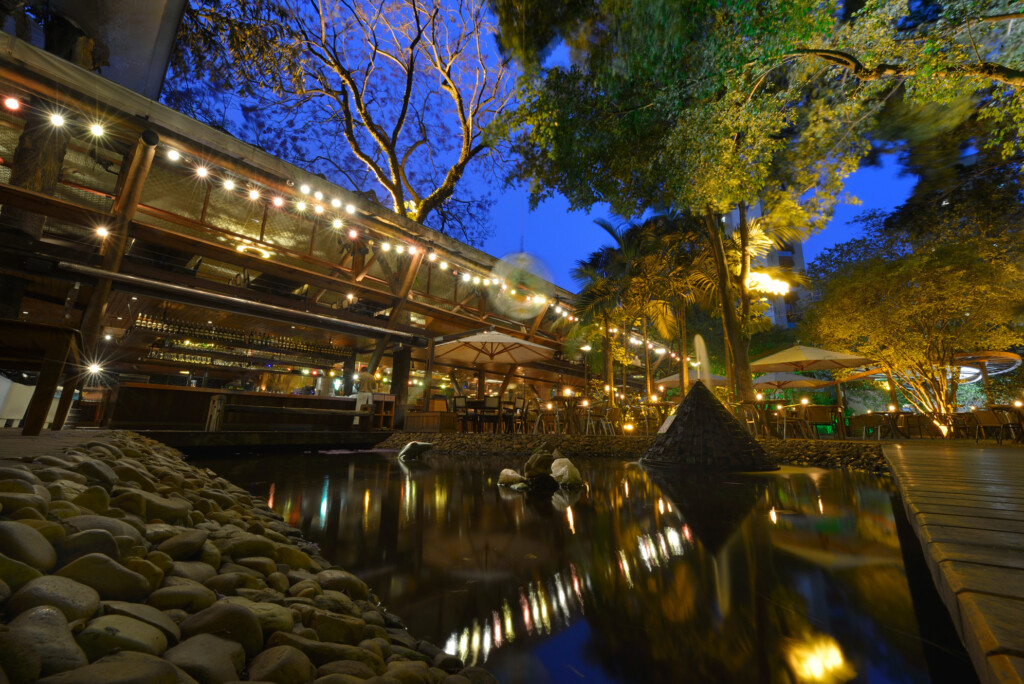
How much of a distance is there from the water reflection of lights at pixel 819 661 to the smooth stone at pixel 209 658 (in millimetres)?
1416

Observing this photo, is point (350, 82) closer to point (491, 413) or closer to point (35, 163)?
point (35, 163)

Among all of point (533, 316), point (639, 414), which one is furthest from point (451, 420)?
point (533, 316)

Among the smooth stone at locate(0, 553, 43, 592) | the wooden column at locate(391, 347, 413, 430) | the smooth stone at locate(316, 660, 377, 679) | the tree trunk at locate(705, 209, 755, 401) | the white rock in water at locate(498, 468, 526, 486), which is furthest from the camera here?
the wooden column at locate(391, 347, 413, 430)

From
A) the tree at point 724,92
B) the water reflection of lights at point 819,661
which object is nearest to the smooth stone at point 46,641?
the water reflection of lights at point 819,661

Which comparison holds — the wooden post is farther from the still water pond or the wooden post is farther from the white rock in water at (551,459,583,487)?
the still water pond

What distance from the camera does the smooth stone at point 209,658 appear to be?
0.75m

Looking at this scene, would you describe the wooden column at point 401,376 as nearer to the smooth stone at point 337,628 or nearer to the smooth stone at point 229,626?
the smooth stone at point 337,628

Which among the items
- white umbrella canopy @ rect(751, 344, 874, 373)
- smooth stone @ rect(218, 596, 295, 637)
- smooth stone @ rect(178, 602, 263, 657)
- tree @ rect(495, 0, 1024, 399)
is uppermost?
tree @ rect(495, 0, 1024, 399)

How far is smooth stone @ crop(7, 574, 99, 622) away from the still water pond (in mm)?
918

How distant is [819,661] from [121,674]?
1.67 meters

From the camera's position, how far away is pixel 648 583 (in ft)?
5.85

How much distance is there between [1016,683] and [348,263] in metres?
12.2

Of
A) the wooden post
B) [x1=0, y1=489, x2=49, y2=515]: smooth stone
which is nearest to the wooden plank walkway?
[x1=0, y1=489, x2=49, y2=515]: smooth stone

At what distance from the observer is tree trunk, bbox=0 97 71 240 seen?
6.61m
